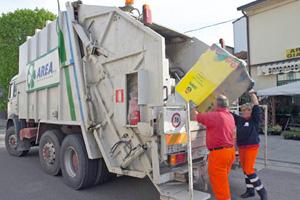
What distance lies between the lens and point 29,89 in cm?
746

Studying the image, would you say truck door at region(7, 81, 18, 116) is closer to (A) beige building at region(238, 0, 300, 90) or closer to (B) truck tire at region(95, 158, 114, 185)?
(B) truck tire at region(95, 158, 114, 185)

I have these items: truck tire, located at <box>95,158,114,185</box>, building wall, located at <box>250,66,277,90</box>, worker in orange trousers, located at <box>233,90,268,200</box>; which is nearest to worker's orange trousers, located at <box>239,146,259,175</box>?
worker in orange trousers, located at <box>233,90,268,200</box>

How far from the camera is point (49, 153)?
647 cm

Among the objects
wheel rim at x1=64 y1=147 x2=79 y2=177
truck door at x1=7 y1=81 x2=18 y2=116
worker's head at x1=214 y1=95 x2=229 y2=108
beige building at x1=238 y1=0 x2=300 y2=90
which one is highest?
beige building at x1=238 y1=0 x2=300 y2=90

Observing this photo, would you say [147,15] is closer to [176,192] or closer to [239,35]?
[176,192]

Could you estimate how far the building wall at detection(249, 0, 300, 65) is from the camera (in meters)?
14.3

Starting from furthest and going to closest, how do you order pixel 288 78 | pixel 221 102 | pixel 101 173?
pixel 288 78 → pixel 101 173 → pixel 221 102

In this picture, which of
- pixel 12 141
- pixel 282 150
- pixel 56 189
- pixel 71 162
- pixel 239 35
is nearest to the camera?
pixel 56 189

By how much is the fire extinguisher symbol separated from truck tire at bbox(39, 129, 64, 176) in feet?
9.29

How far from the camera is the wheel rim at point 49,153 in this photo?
252 inches

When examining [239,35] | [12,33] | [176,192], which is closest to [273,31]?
[239,35]

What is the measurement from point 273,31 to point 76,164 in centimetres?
1247

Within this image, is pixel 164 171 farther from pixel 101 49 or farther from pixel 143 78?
pixel 101 49

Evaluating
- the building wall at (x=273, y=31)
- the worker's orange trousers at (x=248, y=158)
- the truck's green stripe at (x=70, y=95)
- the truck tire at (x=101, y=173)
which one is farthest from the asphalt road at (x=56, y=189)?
the building wall at (x=273, y=31)
